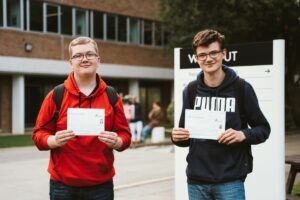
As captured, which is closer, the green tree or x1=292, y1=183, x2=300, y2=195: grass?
x1=292, y1=183, x2=300, y2=195: grass

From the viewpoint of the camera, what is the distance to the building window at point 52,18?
85.5 ft

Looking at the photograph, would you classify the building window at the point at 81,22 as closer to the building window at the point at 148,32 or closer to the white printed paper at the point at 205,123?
the building window at the point at 148,32

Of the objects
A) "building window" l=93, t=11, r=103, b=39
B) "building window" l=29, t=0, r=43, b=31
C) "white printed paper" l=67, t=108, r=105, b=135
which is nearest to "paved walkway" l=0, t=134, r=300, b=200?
"white printed paper" l=67, t=108, r=105, b=135

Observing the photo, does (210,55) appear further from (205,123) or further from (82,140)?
(82,140)

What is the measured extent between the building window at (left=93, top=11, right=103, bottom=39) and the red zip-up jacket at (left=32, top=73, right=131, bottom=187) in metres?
25.4

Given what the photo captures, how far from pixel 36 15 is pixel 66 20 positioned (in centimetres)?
203

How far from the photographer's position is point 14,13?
24.6m

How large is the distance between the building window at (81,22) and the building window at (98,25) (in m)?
0.67

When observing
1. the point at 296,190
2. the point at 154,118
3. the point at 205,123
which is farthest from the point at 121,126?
the point at 154,118

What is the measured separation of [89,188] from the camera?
3566mm

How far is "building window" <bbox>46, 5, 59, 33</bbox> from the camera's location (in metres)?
26.1

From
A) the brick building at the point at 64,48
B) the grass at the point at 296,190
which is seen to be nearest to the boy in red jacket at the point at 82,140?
the grass at the point at 296,190

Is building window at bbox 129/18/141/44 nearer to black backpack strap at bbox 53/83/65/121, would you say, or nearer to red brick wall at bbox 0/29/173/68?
red brick wall at bbox 0/29/173/68

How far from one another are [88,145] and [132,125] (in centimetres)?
1474
